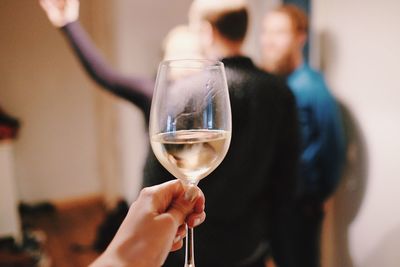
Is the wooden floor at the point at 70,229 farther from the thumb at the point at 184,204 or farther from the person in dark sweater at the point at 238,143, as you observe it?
the thumb at the point at 184,204

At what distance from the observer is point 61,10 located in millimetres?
1134

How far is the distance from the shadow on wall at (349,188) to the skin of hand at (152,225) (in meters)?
1.12

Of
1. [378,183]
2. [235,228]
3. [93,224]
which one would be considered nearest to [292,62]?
[378,183]

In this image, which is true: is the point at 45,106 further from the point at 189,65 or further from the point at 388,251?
the point at 189,65

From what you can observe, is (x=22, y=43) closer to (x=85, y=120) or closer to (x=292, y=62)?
(x=85, y=120)

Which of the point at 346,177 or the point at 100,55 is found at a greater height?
the point at 100,55

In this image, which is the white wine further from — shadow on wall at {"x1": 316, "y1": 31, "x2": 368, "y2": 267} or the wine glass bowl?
shadow on wall at {"x1": 316, "y1": 31, "x2": 368, "y2": 267}

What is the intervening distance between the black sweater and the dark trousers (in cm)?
36

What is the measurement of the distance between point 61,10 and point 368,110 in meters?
1.05

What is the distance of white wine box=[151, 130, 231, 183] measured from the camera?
1.85 ft

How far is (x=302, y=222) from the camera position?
1692 millimetres

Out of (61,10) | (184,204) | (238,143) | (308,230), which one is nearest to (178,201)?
(184,204)

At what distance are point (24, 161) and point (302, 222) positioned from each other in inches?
108

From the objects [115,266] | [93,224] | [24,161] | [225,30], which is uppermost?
[225,30]
